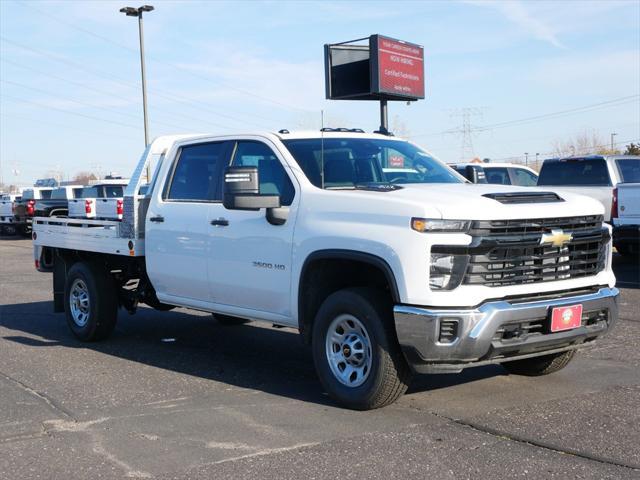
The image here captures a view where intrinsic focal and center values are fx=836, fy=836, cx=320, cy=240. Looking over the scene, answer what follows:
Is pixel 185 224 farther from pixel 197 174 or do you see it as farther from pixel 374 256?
pixel 374 256

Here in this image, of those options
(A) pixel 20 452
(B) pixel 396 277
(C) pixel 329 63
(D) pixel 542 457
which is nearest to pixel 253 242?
(B) pixel 396 277

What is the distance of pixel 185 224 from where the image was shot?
294 inches

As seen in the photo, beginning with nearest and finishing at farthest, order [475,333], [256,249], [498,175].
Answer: [475,333]
[256,249]
[498,175]

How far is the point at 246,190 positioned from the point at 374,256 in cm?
128

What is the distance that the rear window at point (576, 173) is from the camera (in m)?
15.5

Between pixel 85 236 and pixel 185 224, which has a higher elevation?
pixel 185 224

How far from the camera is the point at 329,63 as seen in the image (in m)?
28.3

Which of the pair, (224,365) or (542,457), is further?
(224,365)

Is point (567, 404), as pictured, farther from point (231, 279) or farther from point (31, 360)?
point (31, 360)

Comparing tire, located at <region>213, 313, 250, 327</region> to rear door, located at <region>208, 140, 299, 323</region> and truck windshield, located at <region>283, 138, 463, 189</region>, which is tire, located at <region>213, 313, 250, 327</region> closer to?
rear door, located at <region>208, 140, 299, 323</region>

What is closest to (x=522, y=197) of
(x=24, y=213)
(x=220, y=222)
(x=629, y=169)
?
(x=220, y=222)

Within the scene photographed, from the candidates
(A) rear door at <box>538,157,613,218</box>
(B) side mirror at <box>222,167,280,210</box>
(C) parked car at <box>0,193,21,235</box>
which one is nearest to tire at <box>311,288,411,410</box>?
(B) side mirror at <box>222,167,280,210</box>

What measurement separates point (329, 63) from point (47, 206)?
34.5 ft

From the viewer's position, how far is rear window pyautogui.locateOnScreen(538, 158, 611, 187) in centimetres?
1545
